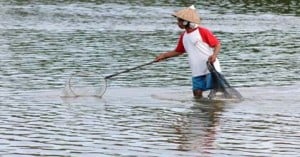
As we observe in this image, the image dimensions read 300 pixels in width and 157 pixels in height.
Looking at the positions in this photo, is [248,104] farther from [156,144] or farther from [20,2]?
[20,2]

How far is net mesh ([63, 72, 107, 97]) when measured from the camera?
52.1ft

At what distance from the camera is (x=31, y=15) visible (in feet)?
130

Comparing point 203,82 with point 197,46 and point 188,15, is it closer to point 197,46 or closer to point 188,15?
point 197,46

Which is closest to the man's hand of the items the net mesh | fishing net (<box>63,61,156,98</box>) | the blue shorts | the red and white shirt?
the red and white shirt

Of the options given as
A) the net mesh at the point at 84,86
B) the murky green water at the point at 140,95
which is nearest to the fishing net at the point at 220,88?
the murky green water at the point at 140,95

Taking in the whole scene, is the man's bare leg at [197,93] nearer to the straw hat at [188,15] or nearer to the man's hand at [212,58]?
the man's hand at [212,58]

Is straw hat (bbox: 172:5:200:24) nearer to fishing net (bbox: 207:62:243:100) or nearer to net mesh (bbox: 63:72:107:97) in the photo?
fishing net (bbox: 207:62:243:100)

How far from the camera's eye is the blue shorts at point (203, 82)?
599 inches

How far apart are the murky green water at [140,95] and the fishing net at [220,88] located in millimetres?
300

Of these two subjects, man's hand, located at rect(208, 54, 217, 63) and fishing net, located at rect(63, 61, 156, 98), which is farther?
fishing net, located at rect(63, 61, 156, 98)

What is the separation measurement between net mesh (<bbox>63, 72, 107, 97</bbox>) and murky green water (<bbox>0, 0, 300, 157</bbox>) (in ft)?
0.76

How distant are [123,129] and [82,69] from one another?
338 inches

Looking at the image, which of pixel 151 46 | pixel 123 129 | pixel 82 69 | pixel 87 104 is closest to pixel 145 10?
pixel 151 46

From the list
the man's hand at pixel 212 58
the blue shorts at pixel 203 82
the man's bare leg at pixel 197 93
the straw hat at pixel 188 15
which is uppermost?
the straw hat at pixel 188 15
